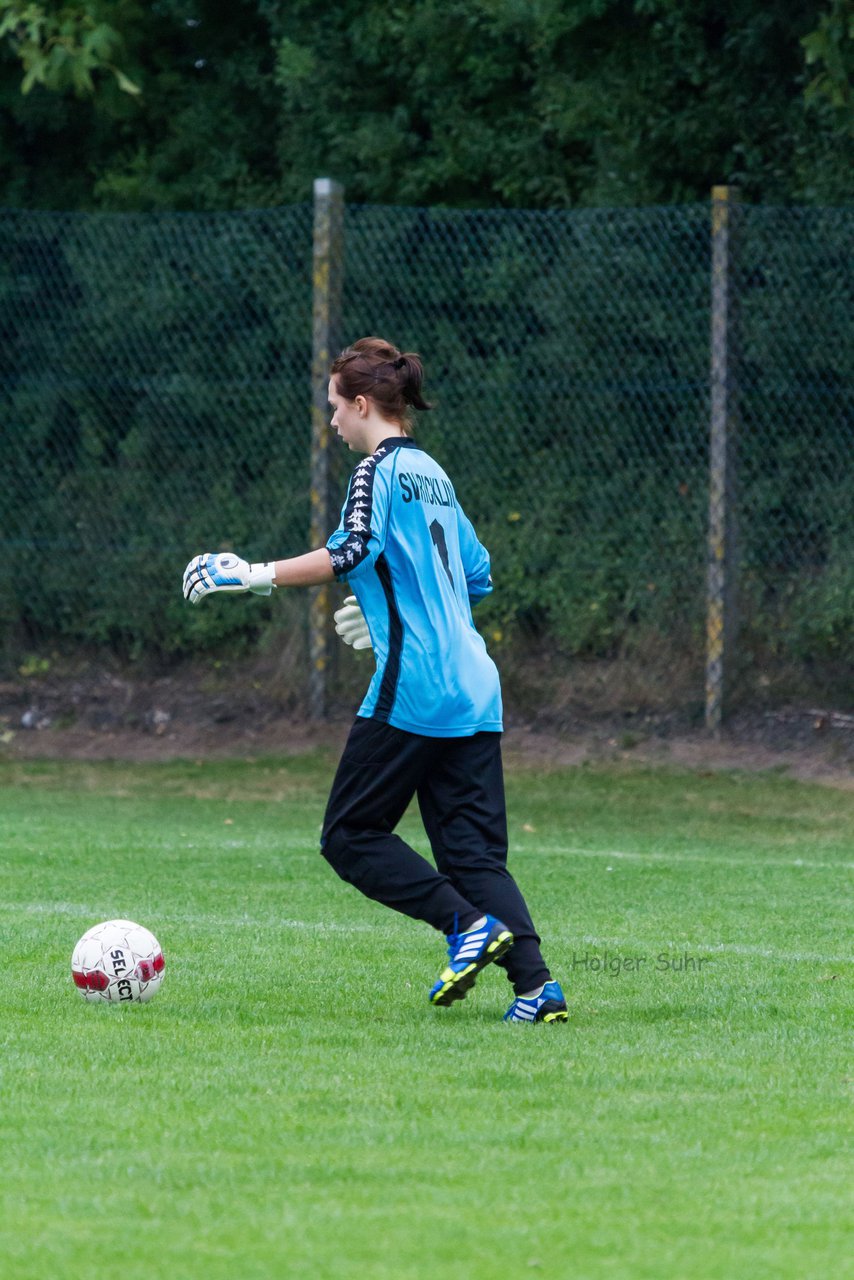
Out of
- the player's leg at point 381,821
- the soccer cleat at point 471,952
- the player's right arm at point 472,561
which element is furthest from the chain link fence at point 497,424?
the soccer cleat at point 471,952

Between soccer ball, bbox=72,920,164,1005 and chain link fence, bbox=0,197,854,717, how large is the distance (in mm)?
6837

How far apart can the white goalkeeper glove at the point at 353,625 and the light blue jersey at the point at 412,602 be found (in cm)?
19

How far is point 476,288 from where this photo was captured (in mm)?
12828

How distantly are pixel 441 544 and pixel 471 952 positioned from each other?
111 centimetres

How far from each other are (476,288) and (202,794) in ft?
12.9

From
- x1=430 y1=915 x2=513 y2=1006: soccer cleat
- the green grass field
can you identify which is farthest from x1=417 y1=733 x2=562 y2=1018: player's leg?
the green grass field

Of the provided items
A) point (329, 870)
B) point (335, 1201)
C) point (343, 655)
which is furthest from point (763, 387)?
point (335, 1201)

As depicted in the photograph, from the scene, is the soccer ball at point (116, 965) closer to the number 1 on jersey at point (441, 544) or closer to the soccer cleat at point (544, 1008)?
the soccer cleat at point (544, 1008)

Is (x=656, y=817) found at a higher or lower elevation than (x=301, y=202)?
lower

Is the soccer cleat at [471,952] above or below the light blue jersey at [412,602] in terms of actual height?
below

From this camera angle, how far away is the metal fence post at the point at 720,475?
11625 millimetres

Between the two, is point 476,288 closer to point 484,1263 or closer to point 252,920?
point 252,920

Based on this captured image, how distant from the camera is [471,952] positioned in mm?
5164

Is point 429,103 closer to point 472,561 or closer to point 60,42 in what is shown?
point 60,42
